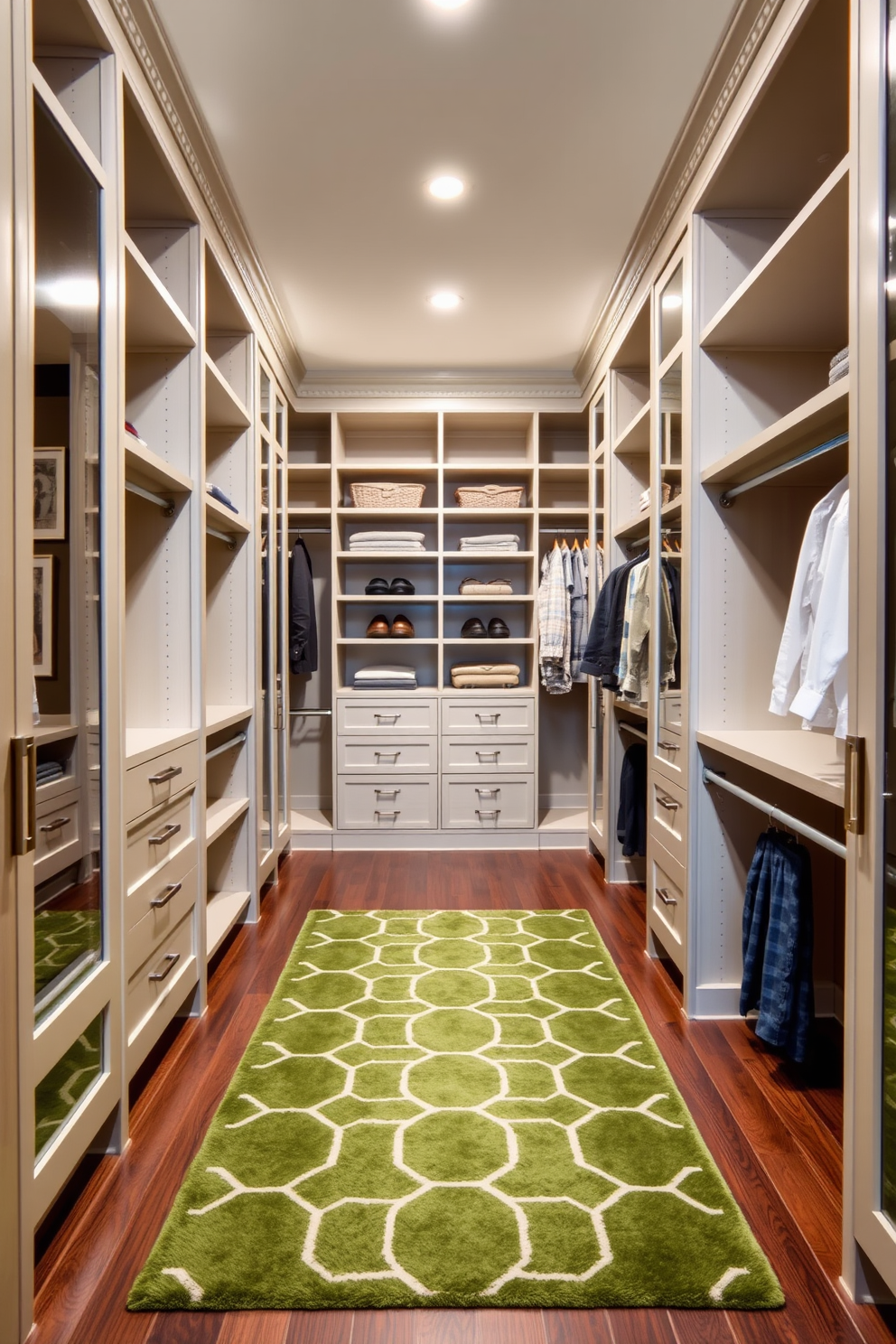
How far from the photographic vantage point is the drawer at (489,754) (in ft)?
15.0

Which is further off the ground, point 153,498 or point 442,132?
point 442,132

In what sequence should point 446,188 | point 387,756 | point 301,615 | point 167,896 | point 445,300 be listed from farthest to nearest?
1. point 301,615
2. point 387,756
3. point 445,300
4. point 446,188
5. point 167,896

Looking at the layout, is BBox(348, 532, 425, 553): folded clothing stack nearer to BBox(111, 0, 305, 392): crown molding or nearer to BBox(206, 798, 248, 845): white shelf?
BBox(111, 0, 305, 392): crown molding

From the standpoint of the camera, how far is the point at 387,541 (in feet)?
15.4

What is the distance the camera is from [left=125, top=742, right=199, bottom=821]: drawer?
77.9 inches

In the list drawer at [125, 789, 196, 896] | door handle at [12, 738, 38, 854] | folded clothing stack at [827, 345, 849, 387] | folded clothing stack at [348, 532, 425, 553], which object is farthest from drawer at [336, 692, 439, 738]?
door handle at [12, 738, 38, 854]

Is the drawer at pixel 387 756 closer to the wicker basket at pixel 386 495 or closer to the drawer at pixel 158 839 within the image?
the wicker basket at pixel 386 495

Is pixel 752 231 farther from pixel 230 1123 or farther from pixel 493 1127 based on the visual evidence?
pixel 230 1123

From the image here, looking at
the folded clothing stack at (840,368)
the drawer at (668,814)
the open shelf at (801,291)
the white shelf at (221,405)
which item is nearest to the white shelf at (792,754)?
the drawer at (668,814)

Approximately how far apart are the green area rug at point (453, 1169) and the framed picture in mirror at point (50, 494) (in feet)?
4.30

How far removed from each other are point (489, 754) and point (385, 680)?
71 cm

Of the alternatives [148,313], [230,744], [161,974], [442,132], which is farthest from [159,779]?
[442,132]

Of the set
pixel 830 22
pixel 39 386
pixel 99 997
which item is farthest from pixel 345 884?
pixel 830 22

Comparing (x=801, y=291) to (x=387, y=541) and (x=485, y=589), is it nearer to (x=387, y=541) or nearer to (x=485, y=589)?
(x=485, y=589)
